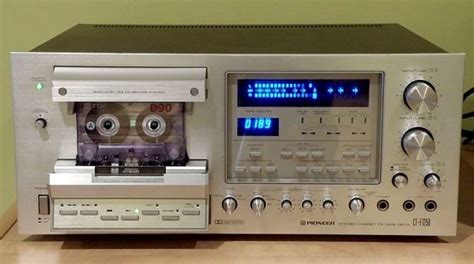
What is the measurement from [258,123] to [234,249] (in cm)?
15

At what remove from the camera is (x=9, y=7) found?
4.38 feet

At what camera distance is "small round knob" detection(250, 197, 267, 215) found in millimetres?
895

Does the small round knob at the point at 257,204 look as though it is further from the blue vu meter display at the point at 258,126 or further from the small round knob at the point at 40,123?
the small round knob at the point at 40,123

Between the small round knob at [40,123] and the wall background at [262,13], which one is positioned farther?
the wall background at [262,13]

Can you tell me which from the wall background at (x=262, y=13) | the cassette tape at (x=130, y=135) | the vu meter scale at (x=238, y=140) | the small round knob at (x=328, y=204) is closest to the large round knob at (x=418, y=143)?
the vu meter scale at (x=238, y=140)

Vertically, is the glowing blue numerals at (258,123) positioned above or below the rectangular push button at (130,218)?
above

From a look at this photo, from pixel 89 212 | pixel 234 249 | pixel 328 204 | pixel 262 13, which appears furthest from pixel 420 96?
pixel 262 13

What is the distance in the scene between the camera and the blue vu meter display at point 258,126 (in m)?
0.90

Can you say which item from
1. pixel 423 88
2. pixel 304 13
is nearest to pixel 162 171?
pixel 423 88

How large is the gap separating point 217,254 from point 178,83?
199 millimetres

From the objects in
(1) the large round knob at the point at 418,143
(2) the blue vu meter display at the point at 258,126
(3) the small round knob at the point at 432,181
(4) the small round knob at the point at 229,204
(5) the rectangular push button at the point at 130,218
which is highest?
(2) the blue vu meter display at the point at 258,126

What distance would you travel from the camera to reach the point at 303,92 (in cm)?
89

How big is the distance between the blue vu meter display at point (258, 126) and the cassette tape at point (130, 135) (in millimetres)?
69

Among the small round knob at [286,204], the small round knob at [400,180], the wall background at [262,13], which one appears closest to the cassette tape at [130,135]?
the small round knob at [286,204]
